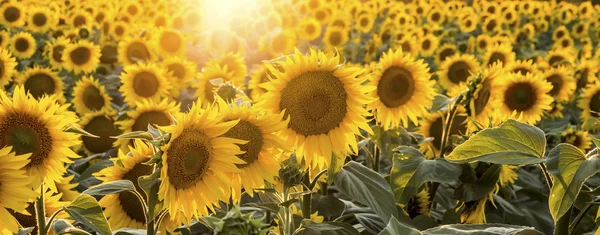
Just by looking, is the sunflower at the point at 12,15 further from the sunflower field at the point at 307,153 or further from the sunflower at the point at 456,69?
the sunflower at the point at 456,69

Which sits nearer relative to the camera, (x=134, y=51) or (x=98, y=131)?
(x=98, y=131)

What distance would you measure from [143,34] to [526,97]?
542 cm

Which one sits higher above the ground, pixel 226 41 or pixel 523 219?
pixel 226 41

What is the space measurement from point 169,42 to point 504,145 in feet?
19.2

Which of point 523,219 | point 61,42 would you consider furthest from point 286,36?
point 523,219

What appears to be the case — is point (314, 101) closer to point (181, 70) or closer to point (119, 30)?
point (181, 70)

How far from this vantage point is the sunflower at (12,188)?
1.46m

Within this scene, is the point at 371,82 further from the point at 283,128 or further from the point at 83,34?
the point at 83,34

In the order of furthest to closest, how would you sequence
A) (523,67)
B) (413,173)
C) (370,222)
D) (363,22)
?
(363,22) < (523,67) < (370,222) < (413,173)

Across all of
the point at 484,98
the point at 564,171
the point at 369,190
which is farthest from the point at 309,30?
the point at 564,171

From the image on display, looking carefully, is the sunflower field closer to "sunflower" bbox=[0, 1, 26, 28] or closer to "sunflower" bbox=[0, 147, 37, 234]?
"sunflower" bbox=[0, 147, 37, 234]

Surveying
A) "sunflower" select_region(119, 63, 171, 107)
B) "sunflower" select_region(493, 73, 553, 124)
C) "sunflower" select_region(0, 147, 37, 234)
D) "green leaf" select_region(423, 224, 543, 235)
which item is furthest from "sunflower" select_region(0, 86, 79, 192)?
"sunflower" select_region(119, 63, 171, 107)

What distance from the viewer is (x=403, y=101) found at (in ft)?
10.4

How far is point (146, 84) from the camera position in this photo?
17.4 ft
